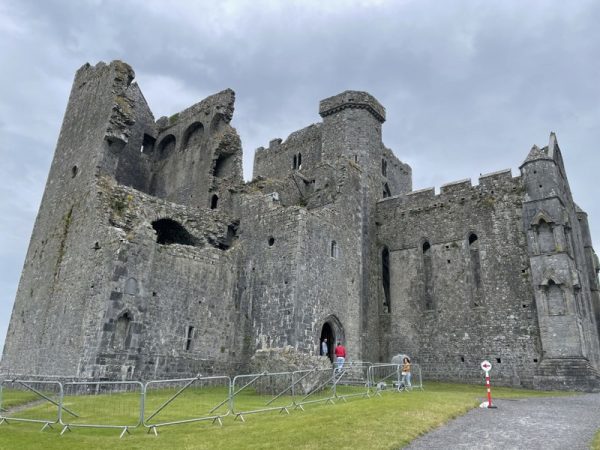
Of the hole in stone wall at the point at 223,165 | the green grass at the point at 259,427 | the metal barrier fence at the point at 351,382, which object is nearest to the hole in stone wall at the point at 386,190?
the hole in stone wall at the point at 223,165

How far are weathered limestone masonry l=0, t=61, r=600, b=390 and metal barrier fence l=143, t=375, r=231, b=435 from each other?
A: 5.06 ft

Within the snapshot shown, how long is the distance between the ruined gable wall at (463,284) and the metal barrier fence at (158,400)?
5884 mm

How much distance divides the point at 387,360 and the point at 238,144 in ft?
50.0

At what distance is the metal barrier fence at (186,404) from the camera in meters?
11.3

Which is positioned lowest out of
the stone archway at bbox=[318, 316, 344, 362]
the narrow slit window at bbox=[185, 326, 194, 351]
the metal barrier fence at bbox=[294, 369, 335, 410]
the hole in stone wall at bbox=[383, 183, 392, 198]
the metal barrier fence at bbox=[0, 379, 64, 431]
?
A: the metal barrier fence at bbox=[0, 379, 64, 431]

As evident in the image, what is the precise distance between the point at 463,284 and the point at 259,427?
18.4 metres

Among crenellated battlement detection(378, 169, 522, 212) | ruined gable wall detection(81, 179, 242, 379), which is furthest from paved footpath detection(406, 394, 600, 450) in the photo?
crenellated battlement detection(378, 169, 522, 212)

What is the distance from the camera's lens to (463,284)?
85.7ft

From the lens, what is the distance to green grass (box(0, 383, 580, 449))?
8984 mm

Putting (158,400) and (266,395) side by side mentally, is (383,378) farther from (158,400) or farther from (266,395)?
(158,400)

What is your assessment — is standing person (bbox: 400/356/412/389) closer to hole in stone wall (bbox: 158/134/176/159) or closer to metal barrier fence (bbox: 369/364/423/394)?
metal barrier fence (bbox: 369/364/423/394)

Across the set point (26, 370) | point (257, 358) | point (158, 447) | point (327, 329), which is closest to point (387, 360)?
point (327, 329)

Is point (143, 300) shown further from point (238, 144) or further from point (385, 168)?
point (385, 168)

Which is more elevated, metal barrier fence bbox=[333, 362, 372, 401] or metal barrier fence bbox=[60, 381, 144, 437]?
metal barrier fence bbox=[333, 362, 372, 401]
